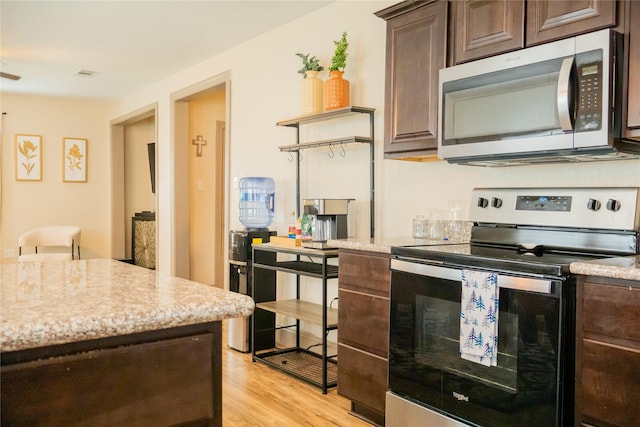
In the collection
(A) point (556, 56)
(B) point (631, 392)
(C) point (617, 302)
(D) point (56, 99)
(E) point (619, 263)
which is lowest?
(B) point (631, 392)

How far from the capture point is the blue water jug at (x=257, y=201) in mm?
4055

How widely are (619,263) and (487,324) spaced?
1.56 ft

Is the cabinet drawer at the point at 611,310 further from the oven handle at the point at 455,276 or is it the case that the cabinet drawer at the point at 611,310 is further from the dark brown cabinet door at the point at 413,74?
the dark brown cabinet door at the point at 413,74

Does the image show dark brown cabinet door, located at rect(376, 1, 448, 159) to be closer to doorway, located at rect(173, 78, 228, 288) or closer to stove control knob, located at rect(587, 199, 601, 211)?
stove control knob, located at rect(587, 199, 601, 211)

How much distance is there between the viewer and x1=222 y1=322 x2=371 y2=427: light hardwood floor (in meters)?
2.58

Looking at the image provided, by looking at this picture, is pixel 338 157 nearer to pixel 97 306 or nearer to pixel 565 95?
pixel 565 95

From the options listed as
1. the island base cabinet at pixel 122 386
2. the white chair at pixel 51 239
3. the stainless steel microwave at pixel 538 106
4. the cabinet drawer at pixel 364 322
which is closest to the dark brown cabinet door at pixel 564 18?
the stainless steel microwave at pixel 538 106

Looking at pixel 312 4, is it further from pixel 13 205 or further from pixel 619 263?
pixel 13 205

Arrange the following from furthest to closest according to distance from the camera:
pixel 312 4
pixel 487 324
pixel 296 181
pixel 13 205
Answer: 1. pixel 13 205
2. pixel 296 181
3. pixel 312 4
4. pixel 487 324

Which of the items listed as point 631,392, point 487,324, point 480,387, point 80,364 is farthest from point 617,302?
point 80,364

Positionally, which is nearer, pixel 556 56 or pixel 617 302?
pixel 617 302

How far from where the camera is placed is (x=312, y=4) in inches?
139

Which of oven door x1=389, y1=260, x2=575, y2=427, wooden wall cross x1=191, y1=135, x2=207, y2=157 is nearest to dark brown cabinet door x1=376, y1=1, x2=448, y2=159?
oven door x1=389, y1=260, x2=575, y2=427

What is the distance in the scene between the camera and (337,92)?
3.17 m
